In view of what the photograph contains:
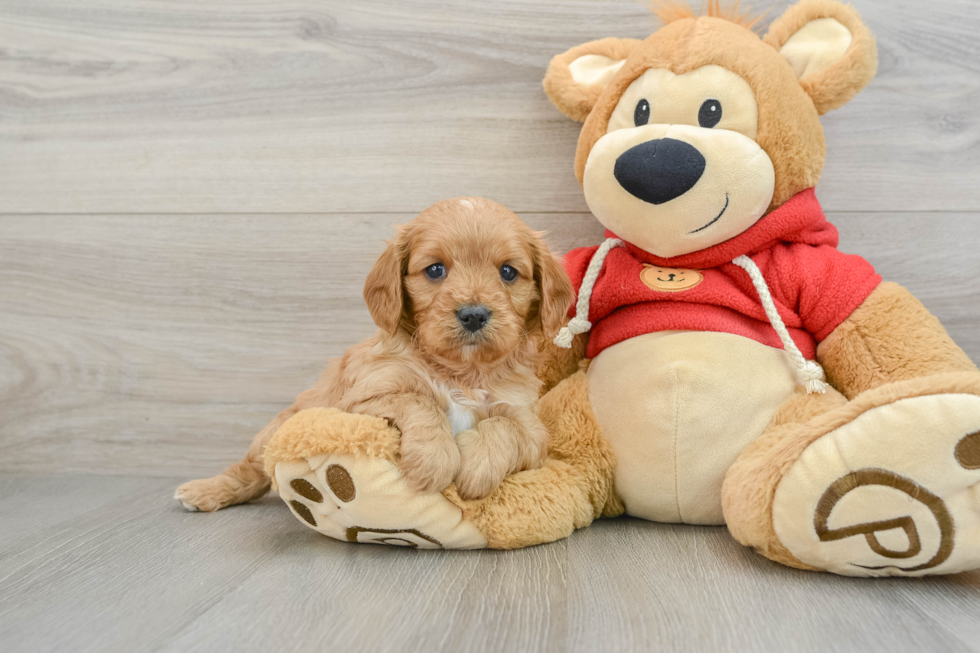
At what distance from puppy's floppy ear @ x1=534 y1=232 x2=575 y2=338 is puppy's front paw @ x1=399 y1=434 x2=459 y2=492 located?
0.37m

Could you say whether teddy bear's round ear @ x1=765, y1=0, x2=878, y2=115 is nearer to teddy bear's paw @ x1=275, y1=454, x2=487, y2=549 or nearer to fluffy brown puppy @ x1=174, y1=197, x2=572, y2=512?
fluffy brown puppy @ x1=174, y1=197, x2=572, y2=512

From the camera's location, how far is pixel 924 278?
5.73ft

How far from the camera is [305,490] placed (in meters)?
1.23

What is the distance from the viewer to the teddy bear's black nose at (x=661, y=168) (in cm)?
129

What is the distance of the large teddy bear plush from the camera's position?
118 cm

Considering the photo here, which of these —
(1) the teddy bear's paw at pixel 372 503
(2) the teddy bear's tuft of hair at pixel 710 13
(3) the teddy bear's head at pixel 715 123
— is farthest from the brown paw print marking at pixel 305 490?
(2) the teddy bear's tuft of hair at pixel 710 13

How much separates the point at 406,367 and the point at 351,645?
1.86ft

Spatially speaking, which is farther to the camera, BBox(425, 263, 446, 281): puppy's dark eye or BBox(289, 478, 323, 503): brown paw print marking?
BBox(425, 263, 446, 281): puppy's dark eye

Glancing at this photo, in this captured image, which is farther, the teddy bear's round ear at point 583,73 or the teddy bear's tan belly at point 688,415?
the teddy bear's round ear at point 583,73

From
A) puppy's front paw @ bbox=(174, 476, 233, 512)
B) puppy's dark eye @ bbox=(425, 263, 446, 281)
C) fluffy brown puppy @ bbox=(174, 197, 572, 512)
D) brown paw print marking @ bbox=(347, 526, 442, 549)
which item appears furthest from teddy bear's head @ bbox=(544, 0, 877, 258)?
puppy's front paw @ bbox=(174, 476, 233, 512)

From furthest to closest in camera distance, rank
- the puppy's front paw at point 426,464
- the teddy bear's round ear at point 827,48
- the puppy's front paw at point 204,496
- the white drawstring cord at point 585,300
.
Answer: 1. the puppy's front paw at point 204,496
2. the white drawstring cord at point 585,300
3. the teddy bear's round ear at point 827,48
4. the puppy's front paw at point 426,464

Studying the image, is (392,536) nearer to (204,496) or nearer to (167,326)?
(204,496)

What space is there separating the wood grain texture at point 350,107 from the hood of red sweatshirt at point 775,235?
41 cm

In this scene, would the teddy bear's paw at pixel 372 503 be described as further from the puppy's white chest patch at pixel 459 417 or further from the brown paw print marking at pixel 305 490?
the puppy's white chest patch at pixel 459 417
